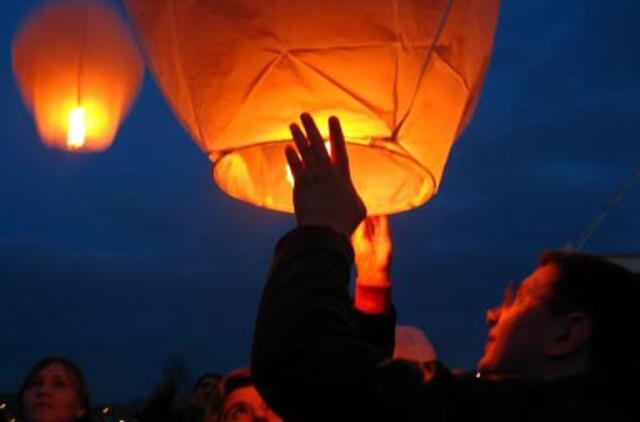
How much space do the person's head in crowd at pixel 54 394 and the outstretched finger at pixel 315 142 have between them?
103 inches

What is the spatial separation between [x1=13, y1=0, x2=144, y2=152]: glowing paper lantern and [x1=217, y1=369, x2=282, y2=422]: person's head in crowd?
1.14 m

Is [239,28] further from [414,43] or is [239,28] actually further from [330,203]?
[330,203]

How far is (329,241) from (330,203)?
3.1 inches

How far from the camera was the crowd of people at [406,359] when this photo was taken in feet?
4.13

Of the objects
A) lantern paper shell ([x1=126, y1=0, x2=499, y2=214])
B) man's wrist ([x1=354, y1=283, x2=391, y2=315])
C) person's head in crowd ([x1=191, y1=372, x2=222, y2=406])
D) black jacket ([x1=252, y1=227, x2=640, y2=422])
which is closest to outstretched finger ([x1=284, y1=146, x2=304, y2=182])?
black jacket ([x1=252, y1=227, x2=640, y2=422])

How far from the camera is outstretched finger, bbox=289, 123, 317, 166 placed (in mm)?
1475

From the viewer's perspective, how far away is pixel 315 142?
150 cm

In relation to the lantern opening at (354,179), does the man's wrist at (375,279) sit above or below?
below

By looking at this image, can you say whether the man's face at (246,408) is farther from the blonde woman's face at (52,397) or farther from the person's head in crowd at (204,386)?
the person's head in crowd at (204,386)

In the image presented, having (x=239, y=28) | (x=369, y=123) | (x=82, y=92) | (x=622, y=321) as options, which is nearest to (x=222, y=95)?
(x=239, y=28)

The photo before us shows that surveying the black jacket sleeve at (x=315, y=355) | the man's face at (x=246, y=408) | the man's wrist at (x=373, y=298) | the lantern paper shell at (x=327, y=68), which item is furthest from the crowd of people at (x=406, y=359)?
the man's face at (x=246, y=408)

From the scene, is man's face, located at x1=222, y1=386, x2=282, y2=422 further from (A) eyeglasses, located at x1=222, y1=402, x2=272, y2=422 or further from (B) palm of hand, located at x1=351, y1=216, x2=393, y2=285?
(B) palm of hand, located at x1=351, y1=216, x2=393, y2=285

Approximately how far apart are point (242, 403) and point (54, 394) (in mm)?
1051

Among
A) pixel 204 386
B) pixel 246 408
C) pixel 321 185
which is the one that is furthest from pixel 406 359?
pixel 204 386
